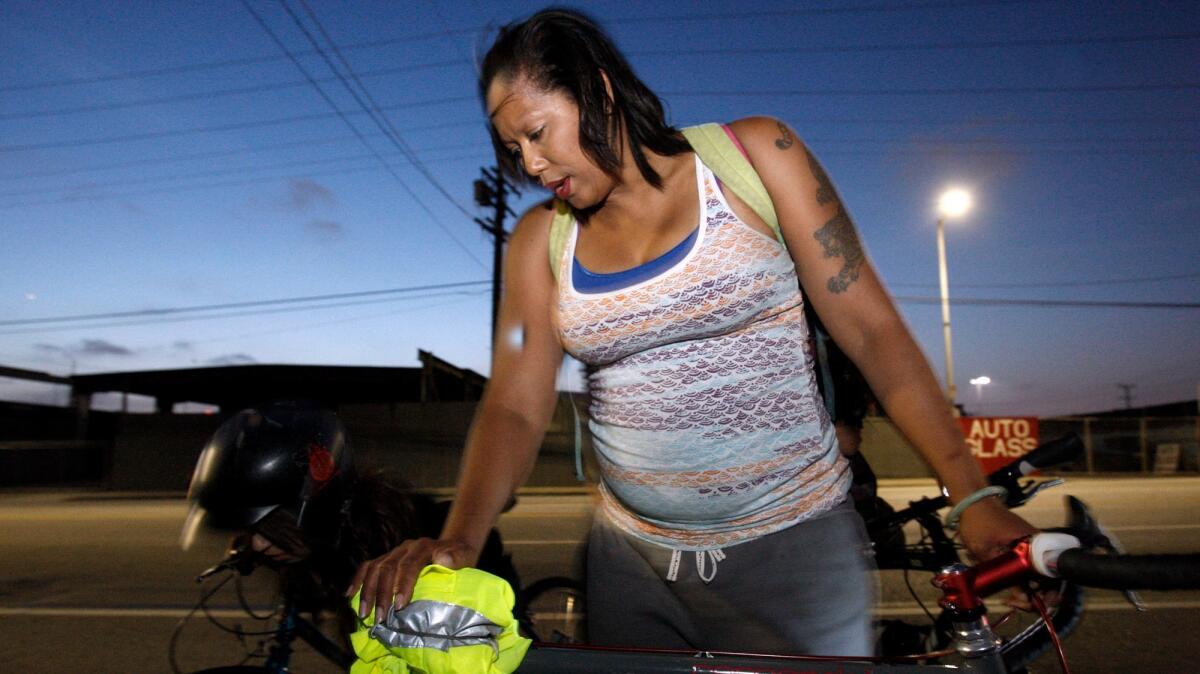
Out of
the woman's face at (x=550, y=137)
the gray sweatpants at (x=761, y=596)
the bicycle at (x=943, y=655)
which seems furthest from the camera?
the woman's face at (x=550, y=137)

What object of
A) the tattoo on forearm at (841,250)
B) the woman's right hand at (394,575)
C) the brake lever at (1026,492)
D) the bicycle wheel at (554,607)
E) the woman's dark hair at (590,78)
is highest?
the woman's dark hair at (590,78)

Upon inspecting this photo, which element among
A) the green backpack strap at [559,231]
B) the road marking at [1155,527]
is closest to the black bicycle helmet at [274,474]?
the green backpack strap at [559,231]

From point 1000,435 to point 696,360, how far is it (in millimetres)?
22876

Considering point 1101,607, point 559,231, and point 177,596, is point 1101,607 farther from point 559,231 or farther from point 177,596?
point 177,596

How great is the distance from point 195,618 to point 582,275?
17.6 feet

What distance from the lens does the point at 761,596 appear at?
1.52m

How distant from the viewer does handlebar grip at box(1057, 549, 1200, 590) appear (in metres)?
0.80

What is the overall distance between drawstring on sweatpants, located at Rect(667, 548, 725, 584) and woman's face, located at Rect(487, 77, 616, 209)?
702 mm

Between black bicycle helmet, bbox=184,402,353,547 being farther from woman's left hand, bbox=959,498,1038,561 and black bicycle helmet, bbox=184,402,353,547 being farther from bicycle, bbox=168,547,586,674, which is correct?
woman's left hand, bbox=959,498,1038,561

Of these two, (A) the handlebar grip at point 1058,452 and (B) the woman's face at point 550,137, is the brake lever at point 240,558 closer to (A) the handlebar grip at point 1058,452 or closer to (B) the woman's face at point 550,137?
(B) the woman's face at point 550,137

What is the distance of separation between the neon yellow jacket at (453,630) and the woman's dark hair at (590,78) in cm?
89

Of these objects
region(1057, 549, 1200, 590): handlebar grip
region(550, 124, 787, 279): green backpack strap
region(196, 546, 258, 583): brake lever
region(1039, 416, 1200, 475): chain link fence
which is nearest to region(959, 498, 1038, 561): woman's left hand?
region(1057, 549, 1200, 590): handlebar grip

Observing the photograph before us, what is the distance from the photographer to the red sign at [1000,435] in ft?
70.9

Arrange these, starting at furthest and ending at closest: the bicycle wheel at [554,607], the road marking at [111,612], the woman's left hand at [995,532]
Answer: the road marking at [111,612] → the bicycle wheel at [554,607] → the woman's left hand at [995,532]
